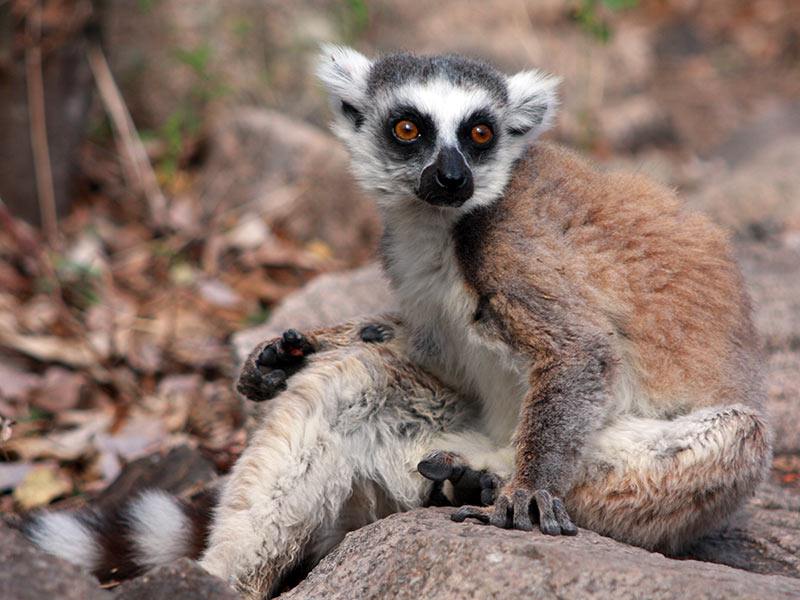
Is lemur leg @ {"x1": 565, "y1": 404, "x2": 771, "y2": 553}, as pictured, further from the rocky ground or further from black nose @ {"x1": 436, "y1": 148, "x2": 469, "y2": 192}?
black nose @ {"x1": 436, "y1": 148, "x2": 469, "y2": 192}

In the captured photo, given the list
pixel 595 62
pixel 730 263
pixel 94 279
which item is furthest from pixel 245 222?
pixel 595 62

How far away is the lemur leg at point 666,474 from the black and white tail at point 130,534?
4.41 ft

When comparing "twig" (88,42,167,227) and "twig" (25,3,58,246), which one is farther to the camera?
"twig" (88,42,167,227)

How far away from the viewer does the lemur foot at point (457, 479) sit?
11.3 feet

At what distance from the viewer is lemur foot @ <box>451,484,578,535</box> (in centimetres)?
302

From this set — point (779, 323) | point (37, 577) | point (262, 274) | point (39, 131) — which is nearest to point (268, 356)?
point (37, 577)

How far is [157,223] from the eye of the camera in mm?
8211

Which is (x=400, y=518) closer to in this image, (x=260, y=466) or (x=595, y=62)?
(x=260, y=466)


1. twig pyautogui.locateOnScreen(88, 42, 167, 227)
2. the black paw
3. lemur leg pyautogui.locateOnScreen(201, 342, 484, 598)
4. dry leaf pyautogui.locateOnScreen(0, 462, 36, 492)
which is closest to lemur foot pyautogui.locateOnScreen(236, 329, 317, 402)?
lemur leg pyautogui.locateOnScreen(201, 342, 484, 598)

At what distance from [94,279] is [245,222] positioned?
1635 mm

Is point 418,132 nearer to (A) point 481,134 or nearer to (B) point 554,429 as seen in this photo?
(A) point 481,134

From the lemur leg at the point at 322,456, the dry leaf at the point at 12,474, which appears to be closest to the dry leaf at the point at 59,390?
the dry leaf at the point at 12,474

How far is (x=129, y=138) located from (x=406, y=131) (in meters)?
5.37

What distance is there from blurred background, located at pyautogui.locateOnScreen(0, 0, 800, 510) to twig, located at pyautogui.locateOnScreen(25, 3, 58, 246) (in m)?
0.02
